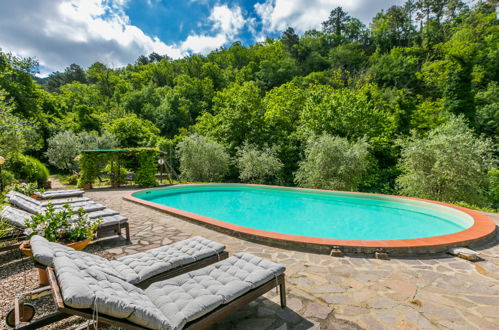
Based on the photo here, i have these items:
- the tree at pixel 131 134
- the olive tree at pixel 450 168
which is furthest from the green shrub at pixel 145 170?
the olive tree at pixel 450 168

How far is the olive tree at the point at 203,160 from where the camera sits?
49.6ft

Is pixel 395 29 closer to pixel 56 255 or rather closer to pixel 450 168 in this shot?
pixel 450 168

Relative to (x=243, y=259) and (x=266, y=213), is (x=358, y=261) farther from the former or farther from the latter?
(x=266, y=213)

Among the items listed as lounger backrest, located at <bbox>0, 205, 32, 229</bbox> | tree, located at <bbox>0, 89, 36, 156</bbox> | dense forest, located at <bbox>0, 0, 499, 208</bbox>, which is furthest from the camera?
dense forest, located at <bbox>0, 0, 499, 208</bbox>

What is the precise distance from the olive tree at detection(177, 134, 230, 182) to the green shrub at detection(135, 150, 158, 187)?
9.30 ft

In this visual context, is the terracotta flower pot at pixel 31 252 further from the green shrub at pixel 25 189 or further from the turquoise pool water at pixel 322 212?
the green shrub at pixel 25 189

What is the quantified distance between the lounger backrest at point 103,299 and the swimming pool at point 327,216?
9.27 ft

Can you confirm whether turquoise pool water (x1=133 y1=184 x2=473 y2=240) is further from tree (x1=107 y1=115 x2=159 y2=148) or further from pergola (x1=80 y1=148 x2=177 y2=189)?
tree (x1=107 y1=115 x2=159 y2=148)

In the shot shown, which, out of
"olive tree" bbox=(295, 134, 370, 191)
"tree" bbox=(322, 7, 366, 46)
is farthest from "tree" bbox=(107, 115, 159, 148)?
"tree" bbox=(322, 7, 366, 46)

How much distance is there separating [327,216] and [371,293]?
17.9ft

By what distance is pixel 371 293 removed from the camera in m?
2.72

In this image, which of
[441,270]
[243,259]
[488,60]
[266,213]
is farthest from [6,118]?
[488,60]

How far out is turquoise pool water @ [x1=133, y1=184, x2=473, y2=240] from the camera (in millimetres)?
6443

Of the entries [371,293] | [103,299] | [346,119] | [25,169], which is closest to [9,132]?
[25,169]
